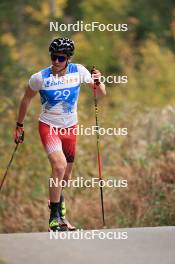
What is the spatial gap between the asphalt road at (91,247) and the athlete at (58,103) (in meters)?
0.37

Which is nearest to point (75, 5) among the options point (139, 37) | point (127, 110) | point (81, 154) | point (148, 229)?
point (139, 37)

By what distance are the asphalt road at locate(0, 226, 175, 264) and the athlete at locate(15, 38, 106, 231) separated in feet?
1.22

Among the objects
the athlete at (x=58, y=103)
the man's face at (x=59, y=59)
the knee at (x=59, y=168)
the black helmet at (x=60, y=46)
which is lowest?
the knee at (x=59, y=168)

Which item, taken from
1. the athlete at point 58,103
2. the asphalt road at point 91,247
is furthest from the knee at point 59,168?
the asphalt road at point 91,247

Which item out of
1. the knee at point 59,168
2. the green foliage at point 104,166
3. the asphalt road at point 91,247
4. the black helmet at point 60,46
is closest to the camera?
the asphalt road at point 91,247

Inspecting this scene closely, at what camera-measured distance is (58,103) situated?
7.54 m

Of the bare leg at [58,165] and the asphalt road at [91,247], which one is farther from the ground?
the bare leg at [58,165]

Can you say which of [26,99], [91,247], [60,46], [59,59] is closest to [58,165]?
[26,99]

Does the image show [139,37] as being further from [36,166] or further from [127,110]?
[36,166]

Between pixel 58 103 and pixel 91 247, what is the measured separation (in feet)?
4.15

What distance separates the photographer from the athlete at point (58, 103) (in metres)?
7.48

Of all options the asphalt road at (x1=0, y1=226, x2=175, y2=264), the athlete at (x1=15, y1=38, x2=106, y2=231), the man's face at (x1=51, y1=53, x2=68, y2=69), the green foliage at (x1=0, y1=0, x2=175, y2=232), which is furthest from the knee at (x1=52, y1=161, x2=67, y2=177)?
the green foliage at (x1=0, y1=0, x2=175, y2=232)

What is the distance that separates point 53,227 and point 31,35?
24.3 metres

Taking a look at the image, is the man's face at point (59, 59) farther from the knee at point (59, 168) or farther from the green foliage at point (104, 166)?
the green foliage at point (104, 166)
